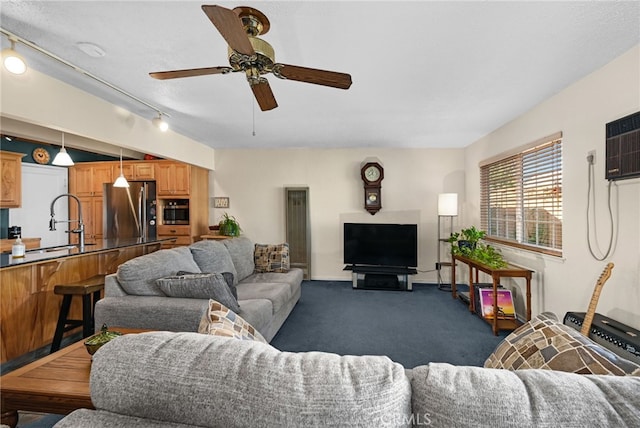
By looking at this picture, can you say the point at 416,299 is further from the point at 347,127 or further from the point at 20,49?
the point at 20,49

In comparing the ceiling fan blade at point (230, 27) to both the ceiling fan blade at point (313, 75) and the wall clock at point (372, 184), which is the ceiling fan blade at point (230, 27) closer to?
the ceiling fan blade at point (313, 75)

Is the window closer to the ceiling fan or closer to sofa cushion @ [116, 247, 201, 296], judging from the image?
the ceiling fan

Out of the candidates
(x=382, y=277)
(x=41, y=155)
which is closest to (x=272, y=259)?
(x=382, y=277)

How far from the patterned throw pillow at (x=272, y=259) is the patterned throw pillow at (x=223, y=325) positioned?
8.79 feet

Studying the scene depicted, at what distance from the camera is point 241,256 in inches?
147

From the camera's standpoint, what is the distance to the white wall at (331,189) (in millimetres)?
5277

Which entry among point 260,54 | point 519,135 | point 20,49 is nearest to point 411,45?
point 260,54

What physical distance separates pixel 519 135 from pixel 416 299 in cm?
253

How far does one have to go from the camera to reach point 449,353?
2.70 metres

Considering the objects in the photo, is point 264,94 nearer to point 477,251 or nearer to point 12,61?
point 12,61

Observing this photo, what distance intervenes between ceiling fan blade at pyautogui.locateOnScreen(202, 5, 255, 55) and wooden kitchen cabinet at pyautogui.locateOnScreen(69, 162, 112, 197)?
5023mm

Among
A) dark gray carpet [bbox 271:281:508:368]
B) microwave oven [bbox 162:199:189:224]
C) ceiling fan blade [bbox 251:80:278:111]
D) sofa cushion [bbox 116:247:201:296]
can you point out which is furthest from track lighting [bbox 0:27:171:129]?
dark gray carpet [bbox 271:281:508:368]

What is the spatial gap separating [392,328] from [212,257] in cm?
212

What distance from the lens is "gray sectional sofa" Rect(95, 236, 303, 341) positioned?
2113 mm
